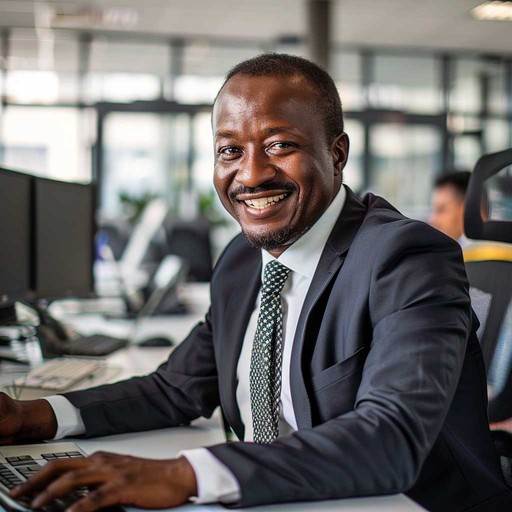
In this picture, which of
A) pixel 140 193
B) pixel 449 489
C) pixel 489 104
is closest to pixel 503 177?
pixel 449 489

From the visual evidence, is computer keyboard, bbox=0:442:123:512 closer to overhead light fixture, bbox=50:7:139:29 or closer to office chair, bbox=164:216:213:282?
office chair, bbox=164:216:213:282

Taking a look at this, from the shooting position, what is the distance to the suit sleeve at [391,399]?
88 cm

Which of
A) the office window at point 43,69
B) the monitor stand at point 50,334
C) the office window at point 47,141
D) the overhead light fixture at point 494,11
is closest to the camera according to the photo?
the monitor stand at point 50,334

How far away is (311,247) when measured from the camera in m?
1.29

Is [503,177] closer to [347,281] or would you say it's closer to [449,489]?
[347,281]

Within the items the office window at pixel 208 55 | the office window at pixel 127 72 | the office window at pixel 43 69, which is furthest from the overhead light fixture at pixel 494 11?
the office window at pixel 43 69

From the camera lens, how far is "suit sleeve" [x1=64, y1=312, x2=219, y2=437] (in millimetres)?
1326

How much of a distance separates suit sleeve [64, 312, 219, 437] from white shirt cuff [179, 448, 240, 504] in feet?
1.55

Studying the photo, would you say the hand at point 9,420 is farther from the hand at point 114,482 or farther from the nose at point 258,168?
the nose at point 258,168

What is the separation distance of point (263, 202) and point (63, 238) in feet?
4.33

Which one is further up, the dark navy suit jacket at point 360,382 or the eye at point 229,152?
the eye at point 229,152

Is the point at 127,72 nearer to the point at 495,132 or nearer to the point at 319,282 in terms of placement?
the point at 495,132

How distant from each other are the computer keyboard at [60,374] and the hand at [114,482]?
0.81 metres

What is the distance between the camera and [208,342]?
59.1 inches
